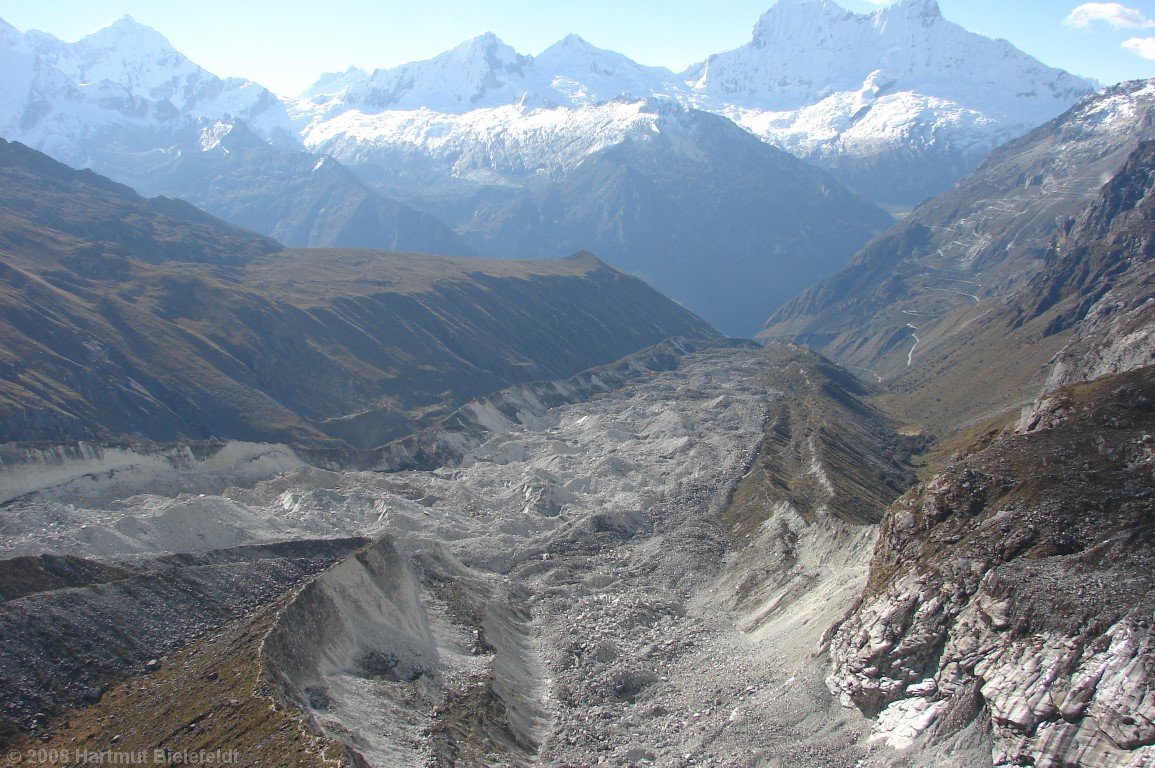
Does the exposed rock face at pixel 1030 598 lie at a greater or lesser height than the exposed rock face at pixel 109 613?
greater

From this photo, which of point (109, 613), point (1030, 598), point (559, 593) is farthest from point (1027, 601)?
point (109, 613)

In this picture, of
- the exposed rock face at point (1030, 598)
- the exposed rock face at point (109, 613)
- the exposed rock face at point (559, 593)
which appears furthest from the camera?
the exposed rock face at point (559, 593)

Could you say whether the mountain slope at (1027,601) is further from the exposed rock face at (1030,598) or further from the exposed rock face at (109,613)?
the exposed rock face at (109,613)

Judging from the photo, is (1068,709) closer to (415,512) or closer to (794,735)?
(794,735)

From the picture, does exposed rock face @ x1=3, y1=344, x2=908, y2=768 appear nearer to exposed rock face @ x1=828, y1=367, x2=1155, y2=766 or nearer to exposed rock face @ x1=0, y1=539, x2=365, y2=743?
exposed rock face @ x1=0, y1=539, x2=365, y2=743

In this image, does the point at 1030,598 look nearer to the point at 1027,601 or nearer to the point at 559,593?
the point at 1027,601

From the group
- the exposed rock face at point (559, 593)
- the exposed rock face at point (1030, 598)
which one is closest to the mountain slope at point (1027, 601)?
the exposed rock face at point (1030, 598)

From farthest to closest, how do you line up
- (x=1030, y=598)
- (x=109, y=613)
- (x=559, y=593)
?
(x=559, y=593) → (x=109, y=613) → (x=1030, y=598)

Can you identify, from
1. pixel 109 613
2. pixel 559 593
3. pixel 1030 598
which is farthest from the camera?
pixel 559 593

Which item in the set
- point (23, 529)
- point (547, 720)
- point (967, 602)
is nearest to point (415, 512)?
point (23, 529)
